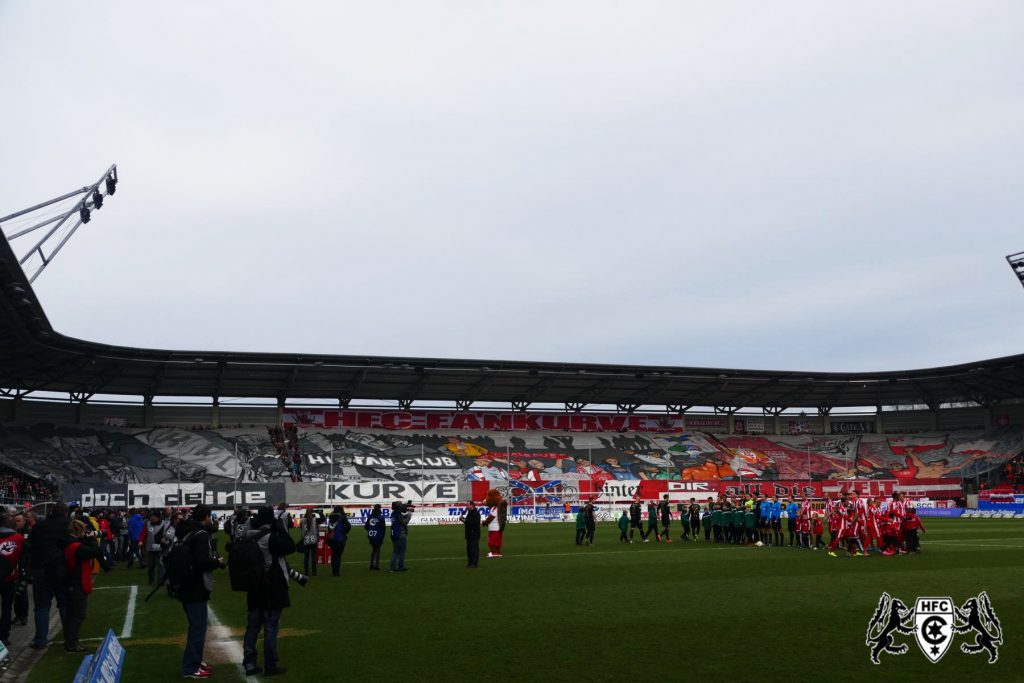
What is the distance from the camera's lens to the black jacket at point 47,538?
11.9 m

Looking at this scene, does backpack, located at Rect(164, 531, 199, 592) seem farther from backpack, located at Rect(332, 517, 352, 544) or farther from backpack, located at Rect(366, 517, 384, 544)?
backpack, located at Rect(366, 517, 384, 544)

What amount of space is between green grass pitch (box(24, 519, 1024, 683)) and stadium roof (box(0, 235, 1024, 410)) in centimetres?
3644

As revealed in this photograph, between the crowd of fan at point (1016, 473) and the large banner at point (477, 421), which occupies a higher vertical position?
the large banner at point (477, 421)

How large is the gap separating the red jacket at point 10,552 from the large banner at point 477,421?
2365 inches

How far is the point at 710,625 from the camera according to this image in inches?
490

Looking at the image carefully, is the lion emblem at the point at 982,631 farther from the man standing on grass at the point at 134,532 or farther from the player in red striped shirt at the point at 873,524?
the man standing on grass at the point at 134,532

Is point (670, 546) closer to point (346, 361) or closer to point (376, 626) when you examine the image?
point (376, 626)

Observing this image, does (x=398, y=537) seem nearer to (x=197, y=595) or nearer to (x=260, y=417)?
(x=197, y=595)

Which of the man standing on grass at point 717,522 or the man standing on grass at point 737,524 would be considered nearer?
the man standing on grass at point 737,524

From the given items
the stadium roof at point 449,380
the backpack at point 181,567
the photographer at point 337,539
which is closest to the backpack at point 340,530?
the photographer at point 337,539

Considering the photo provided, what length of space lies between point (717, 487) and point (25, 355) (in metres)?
45.2

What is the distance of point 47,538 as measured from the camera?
11969mm

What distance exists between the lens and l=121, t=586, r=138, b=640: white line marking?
1349 cm

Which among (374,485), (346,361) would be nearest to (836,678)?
(374,485)
